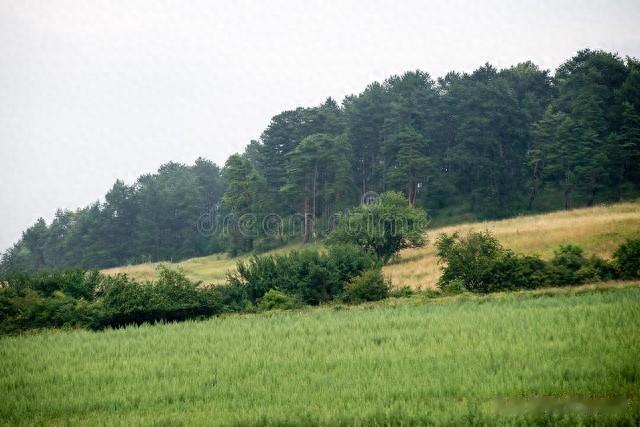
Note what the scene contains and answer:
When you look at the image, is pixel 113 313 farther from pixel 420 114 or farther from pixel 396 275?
pixel 420 114

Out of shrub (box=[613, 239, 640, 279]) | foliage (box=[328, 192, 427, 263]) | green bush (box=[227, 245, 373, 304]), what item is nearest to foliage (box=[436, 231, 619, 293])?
shrub (box=[613, 239, 640, 279])

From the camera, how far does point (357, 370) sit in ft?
45.0

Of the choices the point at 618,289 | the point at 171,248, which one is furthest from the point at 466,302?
the point at 171,248

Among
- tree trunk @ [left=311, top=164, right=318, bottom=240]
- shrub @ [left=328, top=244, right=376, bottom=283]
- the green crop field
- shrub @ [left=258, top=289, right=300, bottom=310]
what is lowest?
shrub @ [left=258, top=289, right=300, bottom=310]

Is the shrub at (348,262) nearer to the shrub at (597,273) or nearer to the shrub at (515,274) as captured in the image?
the shrub at (515,274)

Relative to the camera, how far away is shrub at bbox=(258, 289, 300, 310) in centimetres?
2771

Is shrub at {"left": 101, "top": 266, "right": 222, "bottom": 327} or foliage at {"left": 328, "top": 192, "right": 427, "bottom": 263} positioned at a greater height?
foliage at {"left": 328, "top": 192, "right": 427, "bottom": 263}

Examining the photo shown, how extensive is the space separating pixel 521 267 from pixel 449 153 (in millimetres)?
53698

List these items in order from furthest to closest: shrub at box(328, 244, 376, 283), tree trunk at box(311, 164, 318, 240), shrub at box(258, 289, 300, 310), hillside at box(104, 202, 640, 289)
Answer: tree trunk at box(311, 164, 318, 240) < hillside at box(104, 202, 640, 289) < shrub at box(328, 244, 376, 283) < shrub at box(258, 289, 300, 310)

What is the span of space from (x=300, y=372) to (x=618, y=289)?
14.4 metres

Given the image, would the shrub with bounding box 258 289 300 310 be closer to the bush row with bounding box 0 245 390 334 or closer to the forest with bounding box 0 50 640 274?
the bush row with bounding box 0 245 390 334

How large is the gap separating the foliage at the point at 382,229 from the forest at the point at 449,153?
2384cm

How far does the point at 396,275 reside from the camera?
37.8 m

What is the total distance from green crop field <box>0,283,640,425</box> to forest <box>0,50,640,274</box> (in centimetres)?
5059
